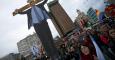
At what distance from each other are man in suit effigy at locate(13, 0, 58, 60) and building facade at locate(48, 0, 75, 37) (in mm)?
3441

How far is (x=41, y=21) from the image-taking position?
11.1 m

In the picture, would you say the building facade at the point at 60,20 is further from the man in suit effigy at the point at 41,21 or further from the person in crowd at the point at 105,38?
the person in crowd at the point at 105,38

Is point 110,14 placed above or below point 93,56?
above

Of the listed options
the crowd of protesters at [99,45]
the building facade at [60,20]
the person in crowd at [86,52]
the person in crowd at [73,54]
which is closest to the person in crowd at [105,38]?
the crowd of protesters at [99,45]

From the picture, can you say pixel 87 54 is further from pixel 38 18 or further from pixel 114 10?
pixel 114 10

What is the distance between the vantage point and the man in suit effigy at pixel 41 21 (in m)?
10.8

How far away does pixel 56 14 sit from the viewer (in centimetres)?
1495

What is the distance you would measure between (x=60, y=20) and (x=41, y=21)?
4293 millimetres

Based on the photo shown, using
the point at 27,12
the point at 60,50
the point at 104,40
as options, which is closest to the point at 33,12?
the point at 27,12

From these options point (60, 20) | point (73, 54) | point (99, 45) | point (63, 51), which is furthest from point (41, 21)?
point (60, 20)

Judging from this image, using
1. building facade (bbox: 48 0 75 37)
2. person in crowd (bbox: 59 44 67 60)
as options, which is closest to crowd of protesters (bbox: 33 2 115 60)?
person in crowd (bbox: 59 44 67 60)

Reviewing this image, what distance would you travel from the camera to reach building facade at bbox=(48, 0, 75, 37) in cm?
1489

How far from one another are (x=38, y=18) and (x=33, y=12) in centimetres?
30

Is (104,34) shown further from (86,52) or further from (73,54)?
(73,54)
